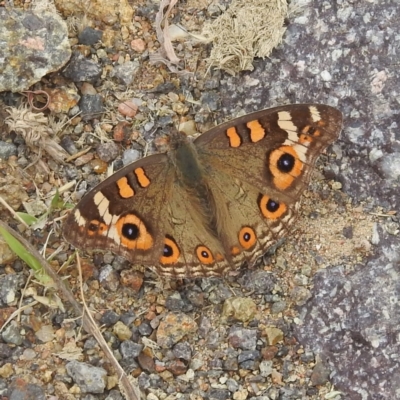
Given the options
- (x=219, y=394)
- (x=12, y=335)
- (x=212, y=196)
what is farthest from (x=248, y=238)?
(x=12, y=335)

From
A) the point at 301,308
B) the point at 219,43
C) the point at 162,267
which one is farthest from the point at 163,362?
the point at 219,43

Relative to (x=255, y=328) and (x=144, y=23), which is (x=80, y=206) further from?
(x=144, y=23)

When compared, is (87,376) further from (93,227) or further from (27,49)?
(27,49)

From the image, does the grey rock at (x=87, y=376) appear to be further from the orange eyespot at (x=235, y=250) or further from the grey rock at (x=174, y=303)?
the orange eyespot at (x=235, y=250)

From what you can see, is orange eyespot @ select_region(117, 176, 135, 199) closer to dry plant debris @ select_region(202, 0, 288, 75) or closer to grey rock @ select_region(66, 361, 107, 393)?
grey rock @ select_region(66, 361, 107, 393)

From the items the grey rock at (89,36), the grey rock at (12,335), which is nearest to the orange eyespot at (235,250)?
the grey rock at (12,335)

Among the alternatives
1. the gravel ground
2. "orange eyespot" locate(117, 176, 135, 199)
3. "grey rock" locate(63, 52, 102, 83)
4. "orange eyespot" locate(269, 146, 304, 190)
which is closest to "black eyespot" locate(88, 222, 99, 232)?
"orange eyespot" locate(117, 176, 135, 199)
